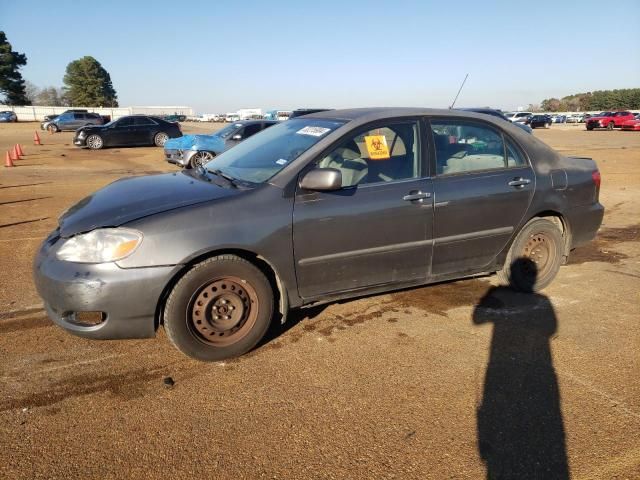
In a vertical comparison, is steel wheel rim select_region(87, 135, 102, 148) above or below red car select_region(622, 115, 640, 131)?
above

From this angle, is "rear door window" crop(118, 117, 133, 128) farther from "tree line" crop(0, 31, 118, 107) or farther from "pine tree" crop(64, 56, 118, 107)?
"pine tree" crop(64, 56, 118, 107)

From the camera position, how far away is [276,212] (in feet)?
10.3

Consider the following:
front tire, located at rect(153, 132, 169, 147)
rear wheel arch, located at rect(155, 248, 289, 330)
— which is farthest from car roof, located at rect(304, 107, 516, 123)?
front tire, located at rect(153, 132, 169, 147)

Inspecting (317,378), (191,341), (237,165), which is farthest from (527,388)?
(237,165)

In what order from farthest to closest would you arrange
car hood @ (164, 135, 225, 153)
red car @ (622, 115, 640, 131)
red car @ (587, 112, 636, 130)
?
red car @ (587, 112, 636, 130), red car @ (622, 115, 640, 131), car hood @ (164, 135, 225, 153)

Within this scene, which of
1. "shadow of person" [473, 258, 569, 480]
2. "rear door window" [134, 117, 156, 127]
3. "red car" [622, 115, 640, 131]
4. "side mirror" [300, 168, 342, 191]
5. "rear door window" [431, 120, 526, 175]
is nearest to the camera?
"shadow of person" [473, 258, 569, 480]

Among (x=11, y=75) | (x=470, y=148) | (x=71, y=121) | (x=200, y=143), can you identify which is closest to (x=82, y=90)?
(x=11, y=75)

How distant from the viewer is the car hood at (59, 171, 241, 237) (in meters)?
2.97

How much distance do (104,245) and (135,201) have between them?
450 mm

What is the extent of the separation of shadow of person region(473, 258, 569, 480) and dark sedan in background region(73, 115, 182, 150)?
20253 millimetres

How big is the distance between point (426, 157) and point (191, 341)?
223 cm

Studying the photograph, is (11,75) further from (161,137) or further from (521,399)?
(521,399)

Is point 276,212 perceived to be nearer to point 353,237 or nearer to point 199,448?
point 353,237

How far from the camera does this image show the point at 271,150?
3.82m
